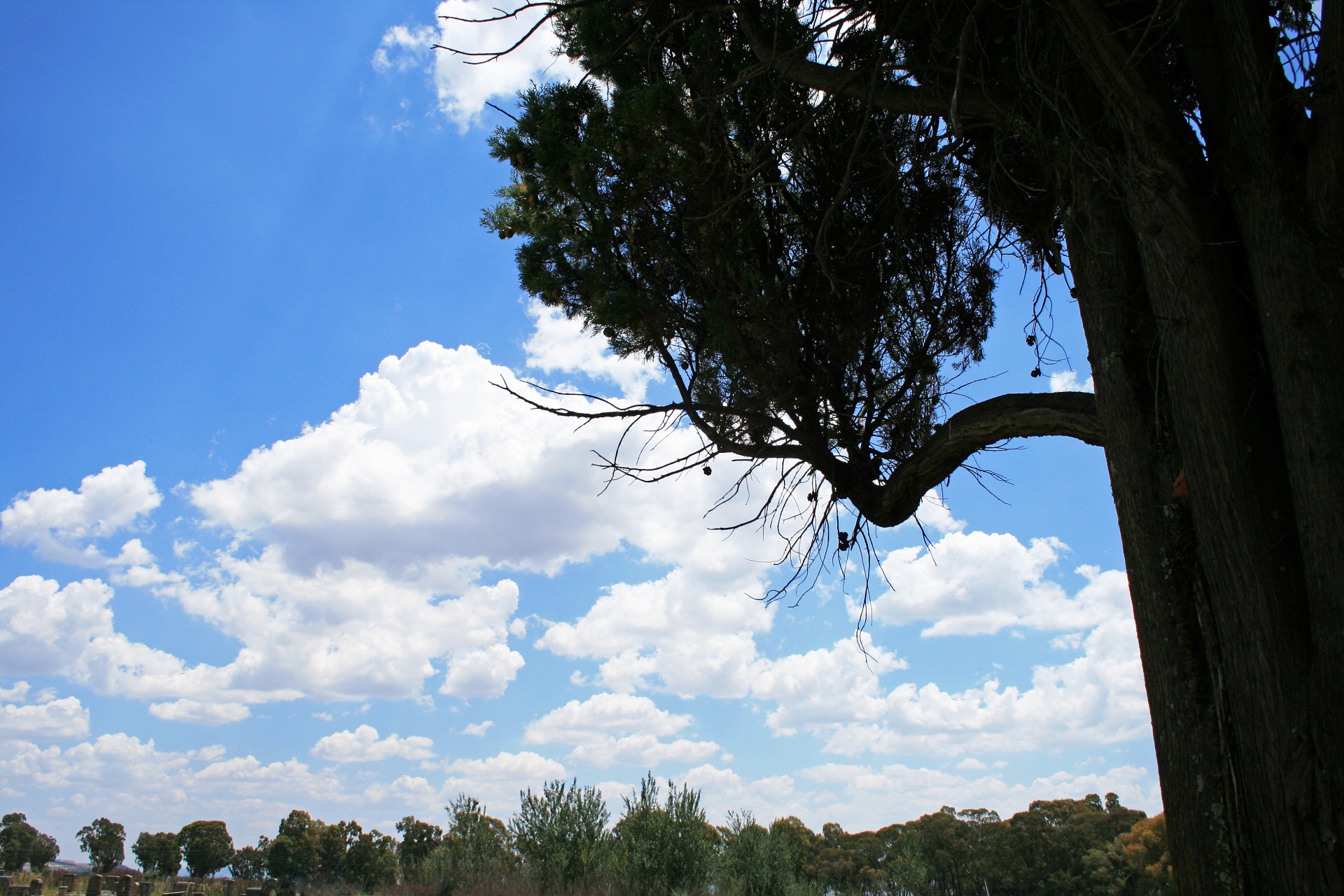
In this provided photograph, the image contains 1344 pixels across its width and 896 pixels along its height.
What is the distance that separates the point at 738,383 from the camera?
15.8 ft

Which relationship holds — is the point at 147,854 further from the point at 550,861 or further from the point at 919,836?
the point at 919,836

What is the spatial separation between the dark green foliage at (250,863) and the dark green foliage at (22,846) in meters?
5.21

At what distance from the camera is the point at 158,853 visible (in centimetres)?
2456

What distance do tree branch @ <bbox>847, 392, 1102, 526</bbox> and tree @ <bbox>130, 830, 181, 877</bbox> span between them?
1130 inches

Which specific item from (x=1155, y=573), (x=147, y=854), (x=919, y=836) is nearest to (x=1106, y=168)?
(x=1155, y=573)

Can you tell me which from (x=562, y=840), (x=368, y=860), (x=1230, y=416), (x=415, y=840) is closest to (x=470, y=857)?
(x=562, y=840)

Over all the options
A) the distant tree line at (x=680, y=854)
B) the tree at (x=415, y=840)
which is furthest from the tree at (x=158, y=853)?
the tree at (x=415, y=840)

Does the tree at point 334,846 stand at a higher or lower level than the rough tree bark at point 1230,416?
lower

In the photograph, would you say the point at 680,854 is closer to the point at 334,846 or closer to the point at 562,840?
the point at 562,840

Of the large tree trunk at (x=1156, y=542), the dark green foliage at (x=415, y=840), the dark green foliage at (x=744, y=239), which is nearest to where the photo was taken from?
the large tree trunk at (x=1156, y=542)

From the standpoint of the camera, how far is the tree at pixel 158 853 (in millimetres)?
24297

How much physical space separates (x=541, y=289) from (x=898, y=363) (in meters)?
2.54

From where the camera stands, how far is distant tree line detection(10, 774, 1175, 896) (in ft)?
39.0

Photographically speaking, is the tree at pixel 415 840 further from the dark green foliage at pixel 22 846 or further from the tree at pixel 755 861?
the dark green foliage at pixel 22 846
